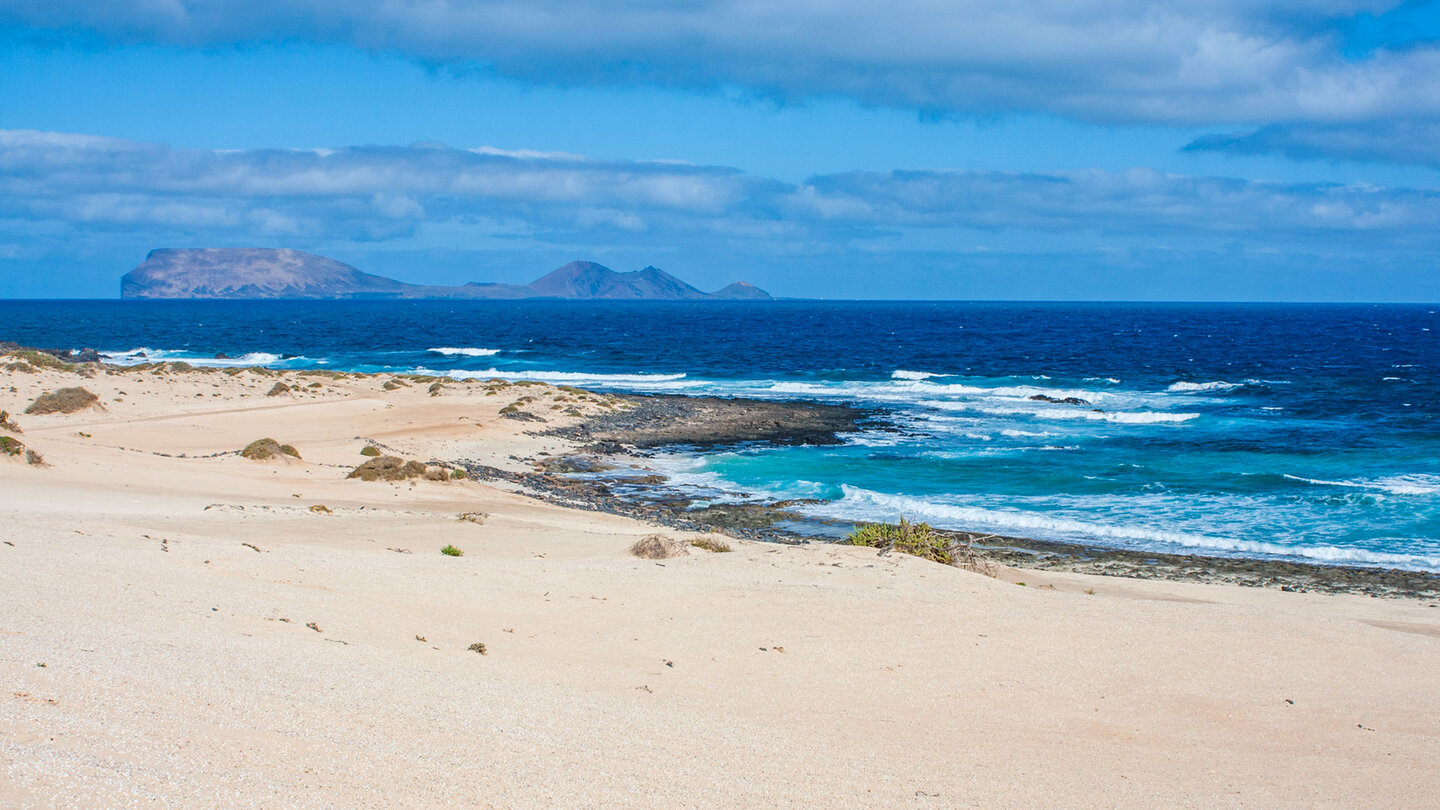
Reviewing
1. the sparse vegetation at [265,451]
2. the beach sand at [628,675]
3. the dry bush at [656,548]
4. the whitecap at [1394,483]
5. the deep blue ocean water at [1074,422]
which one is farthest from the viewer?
the whitecap at [1394,483]

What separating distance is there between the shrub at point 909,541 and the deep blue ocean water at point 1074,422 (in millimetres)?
5374

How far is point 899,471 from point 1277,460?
12.3 meters

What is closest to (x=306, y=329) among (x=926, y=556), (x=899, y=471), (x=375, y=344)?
(x=375, y=344)

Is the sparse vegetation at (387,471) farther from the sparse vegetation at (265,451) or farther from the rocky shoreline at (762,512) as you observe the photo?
the rocky shoreline at (762,512)

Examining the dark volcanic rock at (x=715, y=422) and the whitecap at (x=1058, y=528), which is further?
the dark volcanic rock at (x=715, y=422)

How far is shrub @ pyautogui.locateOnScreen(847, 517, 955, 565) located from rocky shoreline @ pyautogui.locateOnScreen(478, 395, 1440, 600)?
107 inches

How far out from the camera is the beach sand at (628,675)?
500cm

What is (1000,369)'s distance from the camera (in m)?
63.6

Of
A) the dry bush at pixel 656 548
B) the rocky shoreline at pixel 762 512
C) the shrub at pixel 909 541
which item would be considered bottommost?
the rocky shoreline at pixel 762 512

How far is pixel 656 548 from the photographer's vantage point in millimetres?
13609

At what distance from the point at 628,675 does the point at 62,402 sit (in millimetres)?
28775

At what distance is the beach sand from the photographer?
500 cm

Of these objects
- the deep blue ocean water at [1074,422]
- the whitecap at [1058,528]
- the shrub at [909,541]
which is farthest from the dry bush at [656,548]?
the deep blue ocean water at [1074,422]

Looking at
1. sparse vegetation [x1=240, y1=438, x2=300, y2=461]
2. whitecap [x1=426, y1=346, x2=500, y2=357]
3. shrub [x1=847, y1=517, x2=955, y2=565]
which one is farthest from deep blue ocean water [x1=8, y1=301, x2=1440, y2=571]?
sparse vegetation [x1=240, y1=438, x2=300, y2=461]
